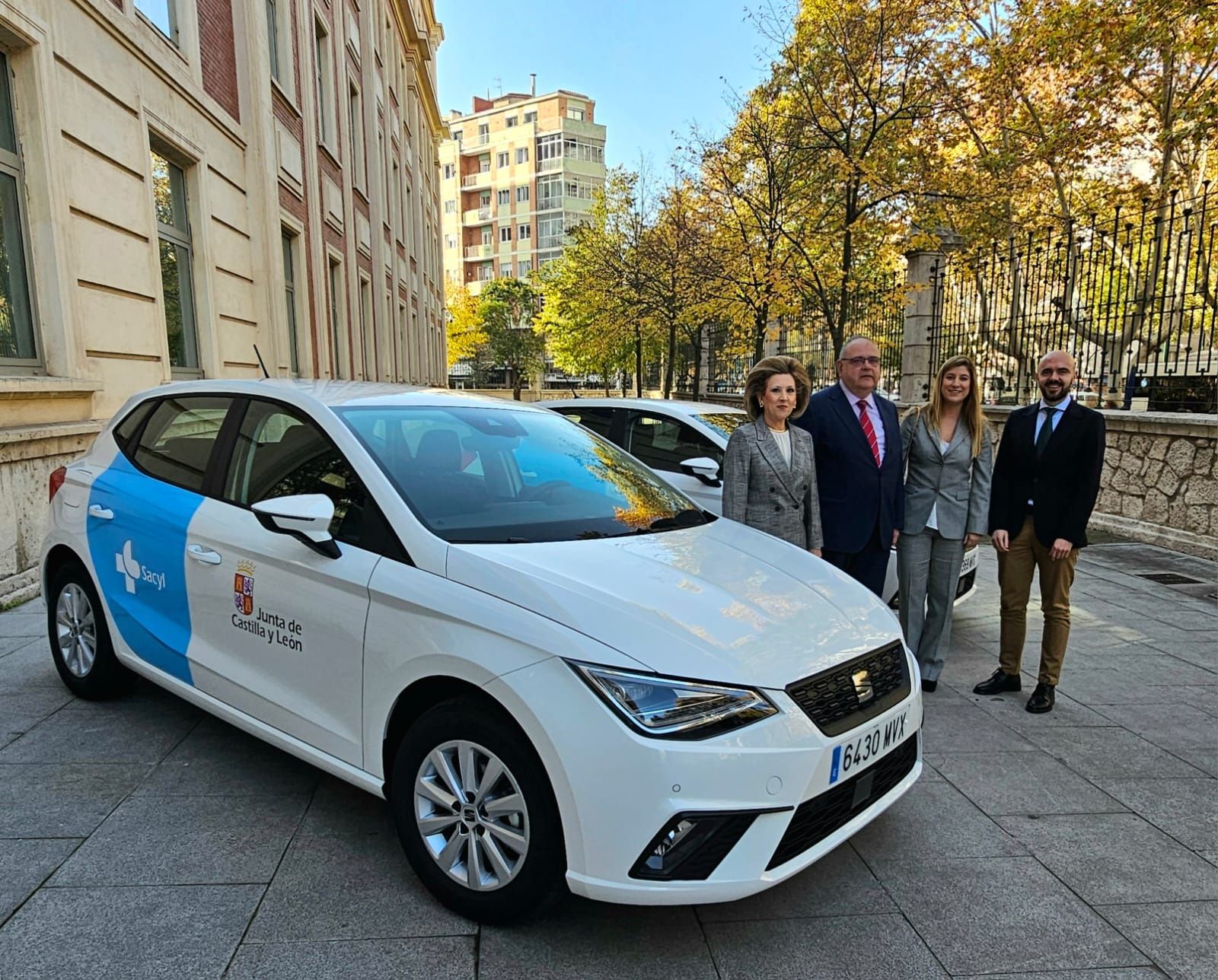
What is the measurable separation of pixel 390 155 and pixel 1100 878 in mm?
24595

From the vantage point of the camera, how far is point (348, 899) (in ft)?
8.00

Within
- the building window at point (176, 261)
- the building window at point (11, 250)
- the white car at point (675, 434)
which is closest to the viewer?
the white car at point (675, 434)

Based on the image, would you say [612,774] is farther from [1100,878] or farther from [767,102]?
[767,102]

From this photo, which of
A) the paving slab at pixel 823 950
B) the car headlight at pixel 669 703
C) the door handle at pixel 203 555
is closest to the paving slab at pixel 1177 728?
the paving slab at pixel 823 950

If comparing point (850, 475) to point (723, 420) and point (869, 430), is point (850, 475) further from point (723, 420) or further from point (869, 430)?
point (723, 420)

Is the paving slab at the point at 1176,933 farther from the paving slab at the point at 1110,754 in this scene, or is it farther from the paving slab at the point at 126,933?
the paving slab at the point at 126,933

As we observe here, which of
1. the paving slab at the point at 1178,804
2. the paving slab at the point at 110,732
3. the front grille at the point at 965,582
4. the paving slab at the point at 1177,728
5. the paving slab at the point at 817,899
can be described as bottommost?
the paving slab at the point at 1177,728

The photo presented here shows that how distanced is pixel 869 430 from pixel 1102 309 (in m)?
6.87

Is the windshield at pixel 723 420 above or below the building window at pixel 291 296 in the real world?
below

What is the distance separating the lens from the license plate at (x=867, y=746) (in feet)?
7.24

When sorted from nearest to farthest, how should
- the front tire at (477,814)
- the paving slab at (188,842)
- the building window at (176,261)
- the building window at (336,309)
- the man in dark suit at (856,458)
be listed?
the front tire at (477,814) → the paving slab at (188,842) → the man in dark suit at (856,458) → the building window at (176,261) → the building window at (336,309)

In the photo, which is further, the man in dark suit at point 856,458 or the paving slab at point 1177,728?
the man in dark suit at point 856,458

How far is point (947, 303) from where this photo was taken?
11.4 metres

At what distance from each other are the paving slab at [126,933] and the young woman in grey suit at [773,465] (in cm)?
269
